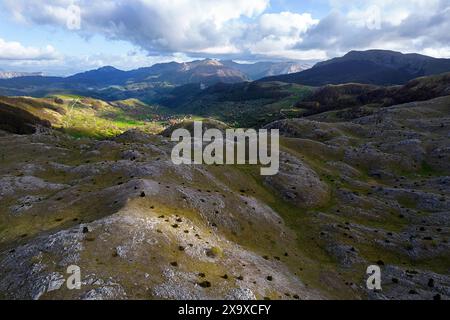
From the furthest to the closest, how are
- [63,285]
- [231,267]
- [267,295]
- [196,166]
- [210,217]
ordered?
[196,166] < [210,217] < [231,267] < [267,295] < [63,285]

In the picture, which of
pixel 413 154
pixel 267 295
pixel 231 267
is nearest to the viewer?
pixel 267 295

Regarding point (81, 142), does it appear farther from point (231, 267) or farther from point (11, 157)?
point (231, 267)

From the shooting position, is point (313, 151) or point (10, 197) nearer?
point (10, 197)

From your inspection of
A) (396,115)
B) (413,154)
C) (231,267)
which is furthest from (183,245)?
(396,115)

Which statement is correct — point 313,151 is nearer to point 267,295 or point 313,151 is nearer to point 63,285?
point 267,295
